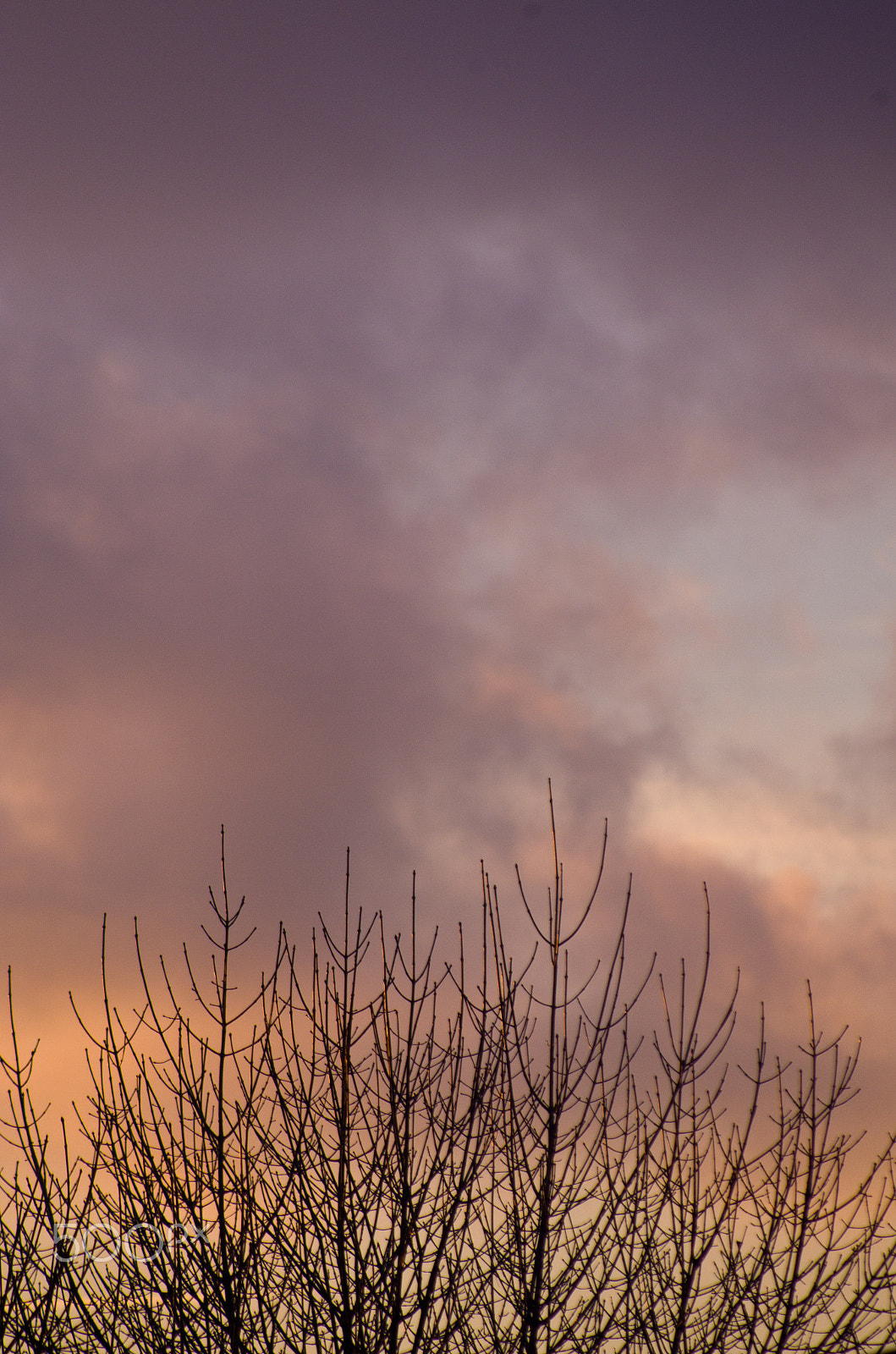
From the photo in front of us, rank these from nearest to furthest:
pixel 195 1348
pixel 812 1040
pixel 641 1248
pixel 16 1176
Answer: pixel 195 1348 < pixel 16 1176 < pixel 641 1248 < pixel 812 1040

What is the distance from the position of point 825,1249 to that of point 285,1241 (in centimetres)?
352

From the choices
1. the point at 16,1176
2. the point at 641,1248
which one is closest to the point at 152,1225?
the point at 16,1176

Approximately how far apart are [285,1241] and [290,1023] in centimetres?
119

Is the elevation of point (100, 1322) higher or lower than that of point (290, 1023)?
lower

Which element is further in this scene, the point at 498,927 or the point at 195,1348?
the point at 498,927

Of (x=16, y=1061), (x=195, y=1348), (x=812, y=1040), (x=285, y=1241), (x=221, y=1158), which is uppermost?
(x=812, y=1040)

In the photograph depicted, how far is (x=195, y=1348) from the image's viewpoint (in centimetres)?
570

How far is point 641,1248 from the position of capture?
6.77m

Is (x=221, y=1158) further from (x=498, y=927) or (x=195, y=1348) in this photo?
(x=498, y=927)

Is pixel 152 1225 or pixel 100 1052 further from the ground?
pixel 100 1052

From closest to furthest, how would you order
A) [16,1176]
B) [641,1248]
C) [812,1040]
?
1. [16,1176]
2. [641,1248]
3. [812,1040]

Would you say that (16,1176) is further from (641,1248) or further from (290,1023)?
(641,1248)

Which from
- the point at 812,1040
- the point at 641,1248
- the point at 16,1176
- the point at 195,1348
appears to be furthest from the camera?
the point at 812,1040

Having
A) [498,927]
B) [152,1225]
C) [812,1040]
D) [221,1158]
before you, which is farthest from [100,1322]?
[812,1040]
